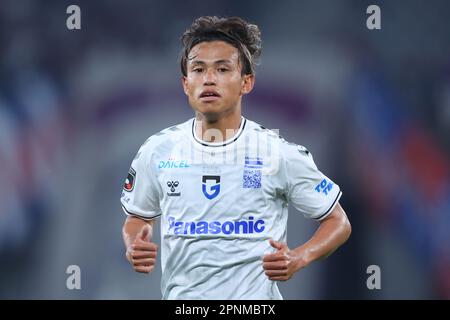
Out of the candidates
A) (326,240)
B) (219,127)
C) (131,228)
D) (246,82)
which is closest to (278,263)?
(326,240)

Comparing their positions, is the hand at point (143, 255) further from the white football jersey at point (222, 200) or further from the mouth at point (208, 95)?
the mouth at point (208, 95)

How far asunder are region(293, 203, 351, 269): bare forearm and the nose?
2.92ft

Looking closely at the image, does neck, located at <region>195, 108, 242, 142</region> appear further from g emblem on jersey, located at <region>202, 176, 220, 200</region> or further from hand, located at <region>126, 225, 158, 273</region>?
hand, located at <region>126, 225, 158, 273</region>

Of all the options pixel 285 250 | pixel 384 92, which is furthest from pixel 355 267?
pixel 285 250

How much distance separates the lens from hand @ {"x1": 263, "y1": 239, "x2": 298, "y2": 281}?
3.98 m

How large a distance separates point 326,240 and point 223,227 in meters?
0.52

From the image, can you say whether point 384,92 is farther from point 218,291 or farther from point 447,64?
point 218,291

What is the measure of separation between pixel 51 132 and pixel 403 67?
8.20 feet

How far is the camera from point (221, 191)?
4.37m

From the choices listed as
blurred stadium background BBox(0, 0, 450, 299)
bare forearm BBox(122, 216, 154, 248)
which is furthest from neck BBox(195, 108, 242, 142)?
blurred stadium background BBox(0, 0, 450, 299)

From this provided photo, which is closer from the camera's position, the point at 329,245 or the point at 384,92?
the point at 329,245

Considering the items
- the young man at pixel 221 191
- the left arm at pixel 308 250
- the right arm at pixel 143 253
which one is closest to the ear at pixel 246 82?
the young man at pixel 221 191

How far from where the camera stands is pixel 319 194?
4.50 metres

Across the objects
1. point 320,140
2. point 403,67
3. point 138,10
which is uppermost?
point 138,10
